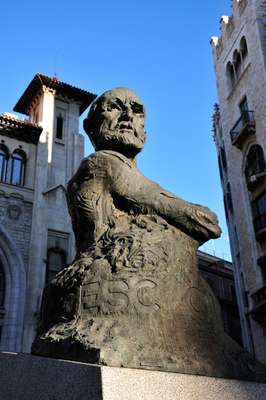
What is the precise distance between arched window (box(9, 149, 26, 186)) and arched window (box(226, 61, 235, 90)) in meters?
12.5

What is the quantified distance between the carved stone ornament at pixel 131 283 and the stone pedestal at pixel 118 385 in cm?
8

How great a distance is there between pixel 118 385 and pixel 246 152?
2304 cm

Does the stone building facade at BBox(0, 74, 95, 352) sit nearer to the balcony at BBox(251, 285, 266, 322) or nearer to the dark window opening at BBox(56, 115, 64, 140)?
the dark window opening at BBox(56, 115, 64, 140)

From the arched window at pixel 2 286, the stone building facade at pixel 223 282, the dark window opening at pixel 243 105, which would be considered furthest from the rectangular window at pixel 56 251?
the stone building facade at pixel 223 282

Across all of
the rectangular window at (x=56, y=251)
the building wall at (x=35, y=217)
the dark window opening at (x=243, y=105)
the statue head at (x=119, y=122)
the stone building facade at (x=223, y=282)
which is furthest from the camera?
the stone building facade at (x=223, y=282)

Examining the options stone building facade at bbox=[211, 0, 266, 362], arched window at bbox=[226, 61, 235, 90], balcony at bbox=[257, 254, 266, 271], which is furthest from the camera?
arched window at bbox=[226, 61, 235, 90]

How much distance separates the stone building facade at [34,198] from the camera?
65.8ft

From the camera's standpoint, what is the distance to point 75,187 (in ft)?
9.84

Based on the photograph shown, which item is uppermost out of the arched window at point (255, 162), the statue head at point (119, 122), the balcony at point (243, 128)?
the balcony at point (243, 128)

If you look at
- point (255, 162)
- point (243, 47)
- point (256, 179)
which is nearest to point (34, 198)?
point (256, 179)

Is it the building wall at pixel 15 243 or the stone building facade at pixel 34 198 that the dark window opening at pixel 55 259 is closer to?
the stone building facade at pixel 34 198

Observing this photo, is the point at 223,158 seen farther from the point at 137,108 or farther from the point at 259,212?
the point at 137,108

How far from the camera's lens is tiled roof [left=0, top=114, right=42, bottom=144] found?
2344 centimetres

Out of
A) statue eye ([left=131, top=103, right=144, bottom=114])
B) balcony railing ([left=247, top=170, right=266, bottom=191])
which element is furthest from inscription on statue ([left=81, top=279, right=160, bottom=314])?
balcony railing ([left=247, top=170, right=266, bottom=191])
